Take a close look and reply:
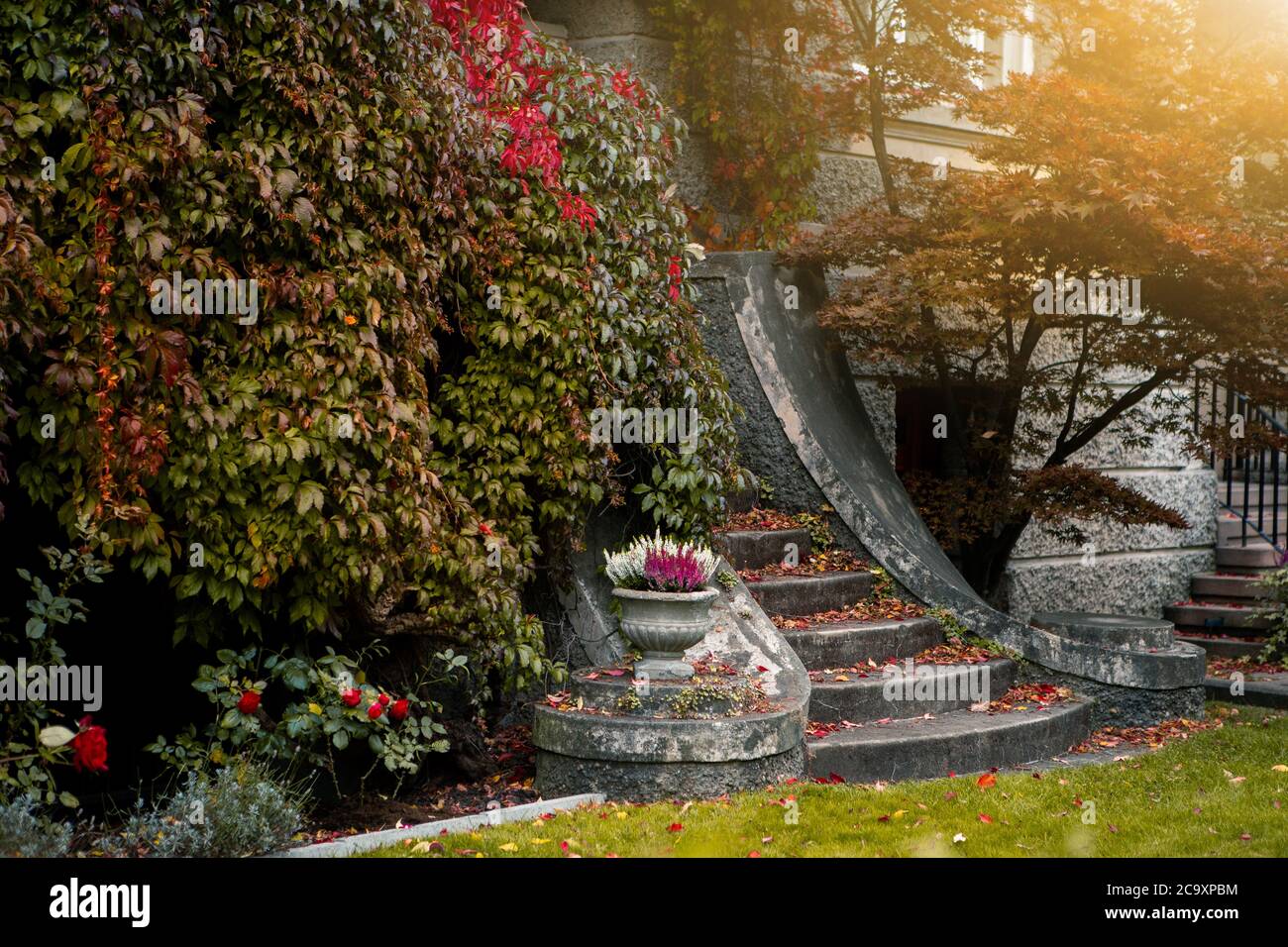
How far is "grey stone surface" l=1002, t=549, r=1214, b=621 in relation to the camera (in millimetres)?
10945

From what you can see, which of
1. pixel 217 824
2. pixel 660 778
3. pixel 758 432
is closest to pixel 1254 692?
pixel 758 432

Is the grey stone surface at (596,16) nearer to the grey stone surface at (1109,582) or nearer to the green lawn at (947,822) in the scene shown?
the grey stone surface at (1109,582)

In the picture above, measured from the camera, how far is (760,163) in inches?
388

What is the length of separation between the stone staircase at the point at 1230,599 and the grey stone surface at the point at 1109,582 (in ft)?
0.50

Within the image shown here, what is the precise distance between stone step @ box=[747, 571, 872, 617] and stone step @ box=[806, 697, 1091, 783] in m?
0.98

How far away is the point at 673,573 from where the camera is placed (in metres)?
5.84

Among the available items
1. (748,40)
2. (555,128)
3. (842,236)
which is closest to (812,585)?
(842,236)


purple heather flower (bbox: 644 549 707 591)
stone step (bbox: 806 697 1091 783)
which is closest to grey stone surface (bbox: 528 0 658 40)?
purple heather flower (bbox: 644 549 707 591)

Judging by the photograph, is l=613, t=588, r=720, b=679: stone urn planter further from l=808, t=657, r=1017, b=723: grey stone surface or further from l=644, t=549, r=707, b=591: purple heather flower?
l=808, t=657, r=1017, b=723: grey stone surface

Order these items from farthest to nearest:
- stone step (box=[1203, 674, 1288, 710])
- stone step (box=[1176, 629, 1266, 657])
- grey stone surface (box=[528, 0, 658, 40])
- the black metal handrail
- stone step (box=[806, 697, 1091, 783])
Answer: the black metal handrail, stone step (box=[1176, 629, 1266, 657]), grey stone surface (box=[528, 0, 658, 40]), stone step (box=[1203, 674, 1288, 710]), stone step (box=[806, 697, 1091, 783])

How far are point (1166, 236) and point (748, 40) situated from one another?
12.9 feet

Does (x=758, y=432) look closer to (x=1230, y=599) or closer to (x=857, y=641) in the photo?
(x=857, y=641)

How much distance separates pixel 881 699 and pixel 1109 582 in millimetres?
5619

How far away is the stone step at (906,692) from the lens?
6562mm
